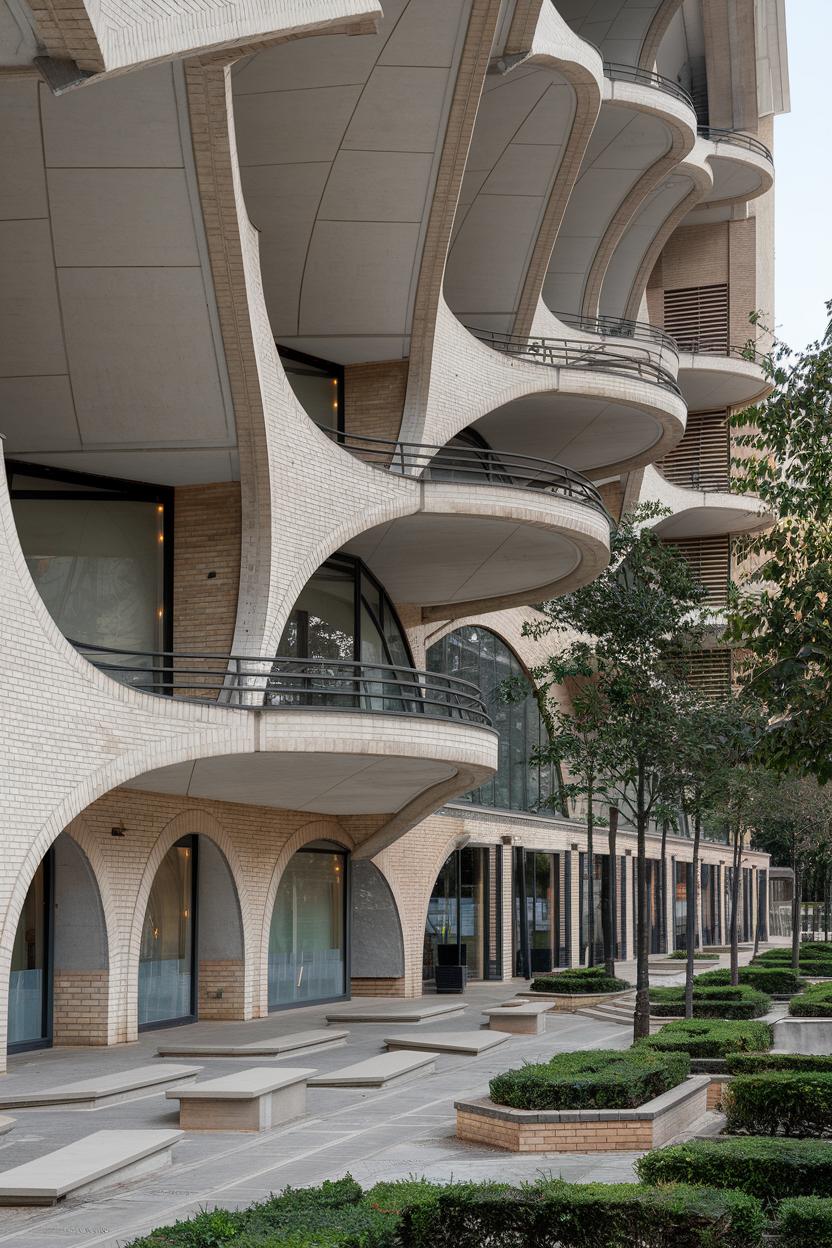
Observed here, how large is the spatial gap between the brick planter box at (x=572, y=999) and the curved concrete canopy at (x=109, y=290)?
1383cm

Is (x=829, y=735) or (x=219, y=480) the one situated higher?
(x=219, y=480)

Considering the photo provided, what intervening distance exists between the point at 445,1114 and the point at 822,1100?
13.2 feet

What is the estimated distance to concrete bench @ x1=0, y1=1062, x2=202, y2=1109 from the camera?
15.8m

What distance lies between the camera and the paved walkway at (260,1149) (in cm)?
1062

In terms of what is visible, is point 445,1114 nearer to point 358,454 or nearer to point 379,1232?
point 379,1232

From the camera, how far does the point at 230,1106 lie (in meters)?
14.4

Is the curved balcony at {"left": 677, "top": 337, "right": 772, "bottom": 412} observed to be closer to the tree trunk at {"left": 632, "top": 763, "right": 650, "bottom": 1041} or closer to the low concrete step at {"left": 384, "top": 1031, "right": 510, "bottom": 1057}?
the tree trunk at {"left": 632, "top": 763, "right": 650, "bottom": 1041}

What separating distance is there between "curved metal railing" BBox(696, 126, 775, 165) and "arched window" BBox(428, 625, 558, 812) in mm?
20450

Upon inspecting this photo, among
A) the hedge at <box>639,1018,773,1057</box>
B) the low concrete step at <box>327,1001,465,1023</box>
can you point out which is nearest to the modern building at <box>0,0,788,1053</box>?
the low concrete step at <box>327,1001,465,1023</box>

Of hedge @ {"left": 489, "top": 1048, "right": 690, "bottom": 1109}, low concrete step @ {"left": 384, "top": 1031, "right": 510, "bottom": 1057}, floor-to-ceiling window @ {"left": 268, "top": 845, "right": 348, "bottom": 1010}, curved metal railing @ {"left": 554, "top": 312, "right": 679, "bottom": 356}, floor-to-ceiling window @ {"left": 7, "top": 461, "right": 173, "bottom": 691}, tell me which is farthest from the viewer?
curved metal railing @ {"left": 554, "top": 312, "right": 679, "bottom": 356}

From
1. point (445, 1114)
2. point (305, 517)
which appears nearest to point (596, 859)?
point (305, 517)

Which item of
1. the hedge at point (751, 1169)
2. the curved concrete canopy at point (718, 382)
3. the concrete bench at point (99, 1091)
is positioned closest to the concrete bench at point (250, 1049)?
the concrete bench at point (99, 1091)

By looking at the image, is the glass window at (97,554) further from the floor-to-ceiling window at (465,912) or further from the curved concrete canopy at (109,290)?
the floor-to-ceiling window at (465,912)

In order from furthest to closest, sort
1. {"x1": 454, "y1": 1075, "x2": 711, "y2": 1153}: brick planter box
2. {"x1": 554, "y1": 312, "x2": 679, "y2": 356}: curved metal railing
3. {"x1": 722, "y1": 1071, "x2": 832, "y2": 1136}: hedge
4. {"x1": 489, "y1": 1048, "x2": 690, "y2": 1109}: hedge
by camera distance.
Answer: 1. {"x1": 554, "y1": 312, "x2": 679, "y2": 356}: curved metal railing
2. {"x1": 489, "y1": 1048, "x2": 690, "y2": 1109}: hedge
3. {"x1": 722, "y1": 1071, "x2": 832, "y2": 1136}: hedge
4. {"x1": 454, "y1": 1075, "x2": 711, "y2": 1153}: brick planter box
